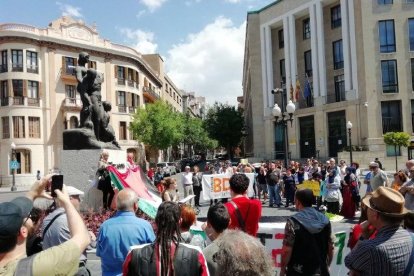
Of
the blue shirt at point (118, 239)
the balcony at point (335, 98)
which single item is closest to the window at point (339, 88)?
the balcony at point (335, 98)

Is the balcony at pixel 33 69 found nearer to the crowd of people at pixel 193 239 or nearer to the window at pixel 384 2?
the window at pixel 384 2

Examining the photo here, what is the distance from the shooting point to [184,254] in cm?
318

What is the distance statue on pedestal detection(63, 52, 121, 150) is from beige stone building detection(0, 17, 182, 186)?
3532 centimetres

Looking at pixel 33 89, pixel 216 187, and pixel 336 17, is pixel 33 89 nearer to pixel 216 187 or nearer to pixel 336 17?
pixel 336 17

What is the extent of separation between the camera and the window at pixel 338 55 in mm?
43531

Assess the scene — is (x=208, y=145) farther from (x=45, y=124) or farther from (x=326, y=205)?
(x=326, y=205)

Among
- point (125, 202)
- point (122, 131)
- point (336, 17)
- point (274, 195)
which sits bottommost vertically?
point (274, 195)

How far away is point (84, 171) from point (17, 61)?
38.4 metres

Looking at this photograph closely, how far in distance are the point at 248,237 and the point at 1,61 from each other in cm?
4815

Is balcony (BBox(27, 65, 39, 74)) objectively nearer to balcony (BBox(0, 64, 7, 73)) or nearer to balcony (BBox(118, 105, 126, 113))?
balcony (BBox(0, 64, 7, 73))

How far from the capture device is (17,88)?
44375 mm

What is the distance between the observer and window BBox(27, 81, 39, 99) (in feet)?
148

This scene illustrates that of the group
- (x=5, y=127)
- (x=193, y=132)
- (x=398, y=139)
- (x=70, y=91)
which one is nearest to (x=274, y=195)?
(x=398, y=139)

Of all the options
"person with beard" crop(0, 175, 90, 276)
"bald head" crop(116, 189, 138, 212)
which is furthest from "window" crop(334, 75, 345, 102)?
"person with beard" crop(0, 175, 90, 276)
